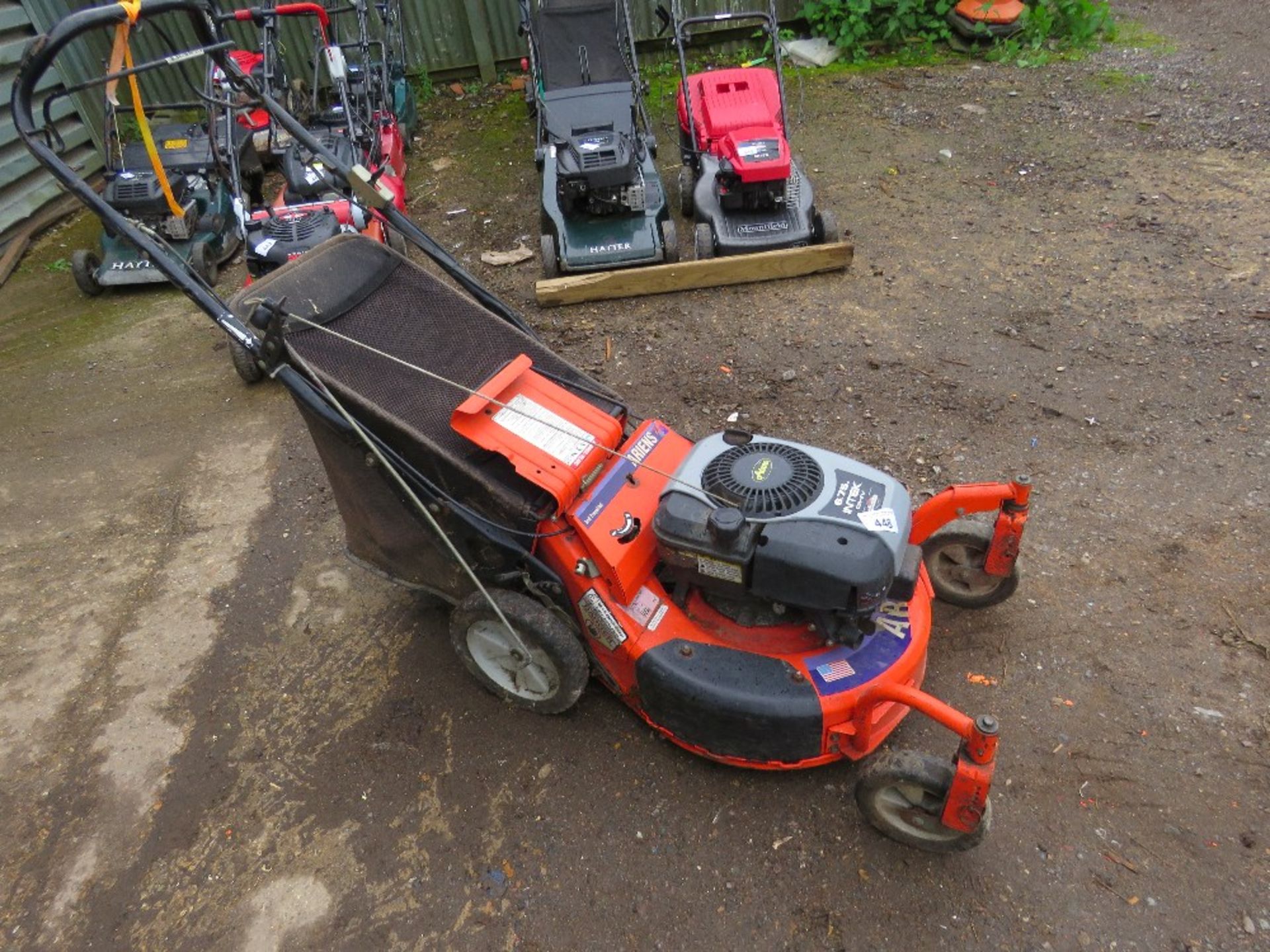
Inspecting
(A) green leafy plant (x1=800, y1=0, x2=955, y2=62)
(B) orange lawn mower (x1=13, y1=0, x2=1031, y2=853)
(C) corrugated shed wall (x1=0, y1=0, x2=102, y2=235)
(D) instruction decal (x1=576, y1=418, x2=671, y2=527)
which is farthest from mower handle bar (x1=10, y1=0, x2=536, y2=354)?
(A) green leafy plant (x1=800, y1=0, x2=955, y2=62)

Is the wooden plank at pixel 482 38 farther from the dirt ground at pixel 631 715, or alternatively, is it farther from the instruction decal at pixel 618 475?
the instruction decal at pixel 618 475

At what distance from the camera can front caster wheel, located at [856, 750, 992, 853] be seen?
229 centimetres

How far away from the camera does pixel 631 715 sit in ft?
9.78

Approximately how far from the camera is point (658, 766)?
2.82m

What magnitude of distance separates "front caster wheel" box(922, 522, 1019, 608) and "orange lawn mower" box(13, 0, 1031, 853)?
11mm

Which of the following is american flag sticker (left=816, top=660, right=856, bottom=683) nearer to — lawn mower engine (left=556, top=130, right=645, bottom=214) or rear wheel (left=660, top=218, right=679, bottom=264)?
rear wheel (left=660, top=218, right=679, bottom=264)

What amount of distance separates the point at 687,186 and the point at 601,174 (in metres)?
1.14

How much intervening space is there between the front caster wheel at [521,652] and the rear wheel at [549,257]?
3.12 metres

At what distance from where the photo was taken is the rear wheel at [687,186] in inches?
242

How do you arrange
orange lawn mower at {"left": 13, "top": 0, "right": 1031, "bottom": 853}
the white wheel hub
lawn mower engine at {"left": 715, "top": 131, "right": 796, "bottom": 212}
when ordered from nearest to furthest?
1. orange lawn mower at {"left": 13, "top": 0, "right": 1031, "bottom": 853}
2. the white wheel hub
3. lawn mower engine at {"left": 715, "top": 131, "right": 796, "bottom": 212}

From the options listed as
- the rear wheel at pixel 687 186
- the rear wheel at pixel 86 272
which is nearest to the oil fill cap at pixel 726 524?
the rear wheel at pixel 687 186

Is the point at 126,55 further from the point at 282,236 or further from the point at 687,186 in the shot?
the point at 687,186

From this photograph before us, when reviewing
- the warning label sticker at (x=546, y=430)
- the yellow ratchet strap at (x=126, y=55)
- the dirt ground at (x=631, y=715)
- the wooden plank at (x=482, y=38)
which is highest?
the yellow ratchet strap at (x=126, y=55)

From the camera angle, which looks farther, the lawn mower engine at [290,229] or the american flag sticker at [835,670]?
the lawn mower engine at [290,229]
